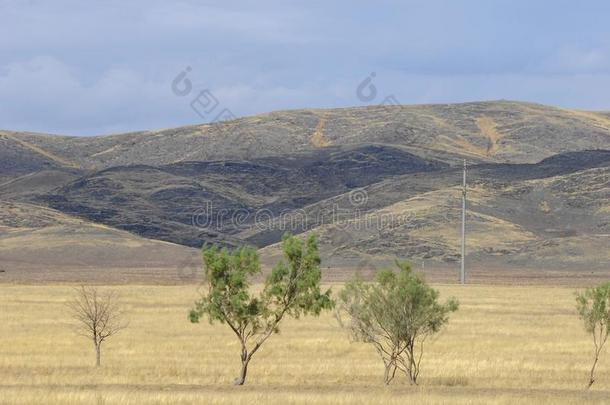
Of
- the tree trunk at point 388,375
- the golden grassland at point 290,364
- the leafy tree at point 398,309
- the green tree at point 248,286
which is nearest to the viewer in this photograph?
the golden grassland at point 290,364

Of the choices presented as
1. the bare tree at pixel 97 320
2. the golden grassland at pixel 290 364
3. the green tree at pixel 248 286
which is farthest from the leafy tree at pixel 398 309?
the bare tree at pixel 97 320

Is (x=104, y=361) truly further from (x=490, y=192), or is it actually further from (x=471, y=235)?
(x=490, y=192)

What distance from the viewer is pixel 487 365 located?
4350 cm

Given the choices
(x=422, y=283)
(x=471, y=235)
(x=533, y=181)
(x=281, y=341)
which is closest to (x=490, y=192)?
(x=533, y=181)

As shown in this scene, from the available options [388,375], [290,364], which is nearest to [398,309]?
[388,375]

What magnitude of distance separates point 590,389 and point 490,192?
13894cm

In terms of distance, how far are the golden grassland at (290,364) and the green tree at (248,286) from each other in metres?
2.23

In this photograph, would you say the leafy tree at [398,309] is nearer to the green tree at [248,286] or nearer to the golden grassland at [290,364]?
the golden grassland at [290,364]

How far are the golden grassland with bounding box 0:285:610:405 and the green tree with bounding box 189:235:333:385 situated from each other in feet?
7.31

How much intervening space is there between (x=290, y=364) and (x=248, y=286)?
7676mm

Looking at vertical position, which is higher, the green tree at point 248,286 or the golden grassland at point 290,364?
the green tree at point 248,286

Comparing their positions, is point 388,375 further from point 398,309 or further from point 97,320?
point 97,320

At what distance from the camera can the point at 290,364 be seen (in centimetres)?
4425

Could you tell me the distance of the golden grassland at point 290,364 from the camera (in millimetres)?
32906
